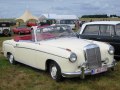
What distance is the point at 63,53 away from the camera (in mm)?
7008

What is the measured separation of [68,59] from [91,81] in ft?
3.29

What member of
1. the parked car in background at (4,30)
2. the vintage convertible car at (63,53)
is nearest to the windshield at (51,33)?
the vintage convertible car at (63,53)

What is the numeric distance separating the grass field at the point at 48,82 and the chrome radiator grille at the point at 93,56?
47 centimetres

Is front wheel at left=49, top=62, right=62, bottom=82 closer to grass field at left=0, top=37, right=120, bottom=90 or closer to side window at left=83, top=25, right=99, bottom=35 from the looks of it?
grass field at left=0, top=37, right=120, bottom=90

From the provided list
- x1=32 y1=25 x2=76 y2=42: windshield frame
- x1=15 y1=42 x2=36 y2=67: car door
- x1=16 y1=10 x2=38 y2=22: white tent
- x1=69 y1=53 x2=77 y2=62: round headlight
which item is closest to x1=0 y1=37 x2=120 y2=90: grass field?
x1=15 y1=42 x2=36 y2=67: car door

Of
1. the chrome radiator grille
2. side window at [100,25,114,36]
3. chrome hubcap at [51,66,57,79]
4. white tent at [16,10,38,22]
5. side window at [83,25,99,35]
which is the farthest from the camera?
white tent at [16,10,38,22]

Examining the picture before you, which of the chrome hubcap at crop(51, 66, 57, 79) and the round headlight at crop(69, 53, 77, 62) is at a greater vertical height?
the round headlight at crop(69, 53, 77, 62)

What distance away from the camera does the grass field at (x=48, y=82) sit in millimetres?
6918

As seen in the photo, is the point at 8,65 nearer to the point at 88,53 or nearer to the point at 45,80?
the point at 45,80

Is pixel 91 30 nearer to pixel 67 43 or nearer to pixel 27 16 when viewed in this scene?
pixel 67 43

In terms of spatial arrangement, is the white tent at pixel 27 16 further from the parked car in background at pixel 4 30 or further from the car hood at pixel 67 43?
the car hood at pixel 67 43

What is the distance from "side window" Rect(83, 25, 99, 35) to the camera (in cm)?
1038

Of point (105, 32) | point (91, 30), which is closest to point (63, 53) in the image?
point (105, 32)

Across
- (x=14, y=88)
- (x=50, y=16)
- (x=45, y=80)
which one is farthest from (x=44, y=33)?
(x=50, y=16)
